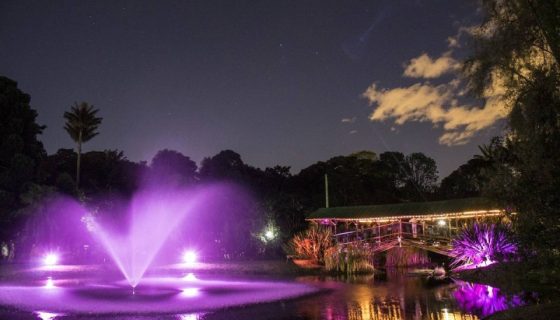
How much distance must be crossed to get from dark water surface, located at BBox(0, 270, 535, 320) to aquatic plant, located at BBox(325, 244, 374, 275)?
6292mm

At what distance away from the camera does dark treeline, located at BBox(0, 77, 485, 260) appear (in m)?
39.5

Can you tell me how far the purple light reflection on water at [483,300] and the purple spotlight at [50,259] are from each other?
27737 mm

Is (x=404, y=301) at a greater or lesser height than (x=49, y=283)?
lesser

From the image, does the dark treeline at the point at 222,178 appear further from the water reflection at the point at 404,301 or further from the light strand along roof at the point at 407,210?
the water reflection at the point at 404,301

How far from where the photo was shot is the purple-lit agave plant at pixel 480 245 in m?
25.7

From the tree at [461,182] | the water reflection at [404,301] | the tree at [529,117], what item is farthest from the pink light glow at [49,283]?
the tree at [461,182]

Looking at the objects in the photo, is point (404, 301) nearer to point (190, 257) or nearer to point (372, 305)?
point (372, 305)

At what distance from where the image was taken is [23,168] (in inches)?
1550

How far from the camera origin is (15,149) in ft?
136

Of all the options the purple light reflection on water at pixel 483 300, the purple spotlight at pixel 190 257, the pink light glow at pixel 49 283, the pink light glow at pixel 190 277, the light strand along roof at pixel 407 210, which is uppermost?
the light strand along roof at pixel 407 210

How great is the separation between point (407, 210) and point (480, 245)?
890cm

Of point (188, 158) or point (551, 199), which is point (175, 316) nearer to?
point (551, 199)

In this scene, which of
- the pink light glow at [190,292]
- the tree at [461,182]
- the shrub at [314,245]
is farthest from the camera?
the tree at [461,182]

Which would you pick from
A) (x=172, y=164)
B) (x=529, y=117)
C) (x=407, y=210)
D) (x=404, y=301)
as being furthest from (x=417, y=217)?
(x=172, y=164)
